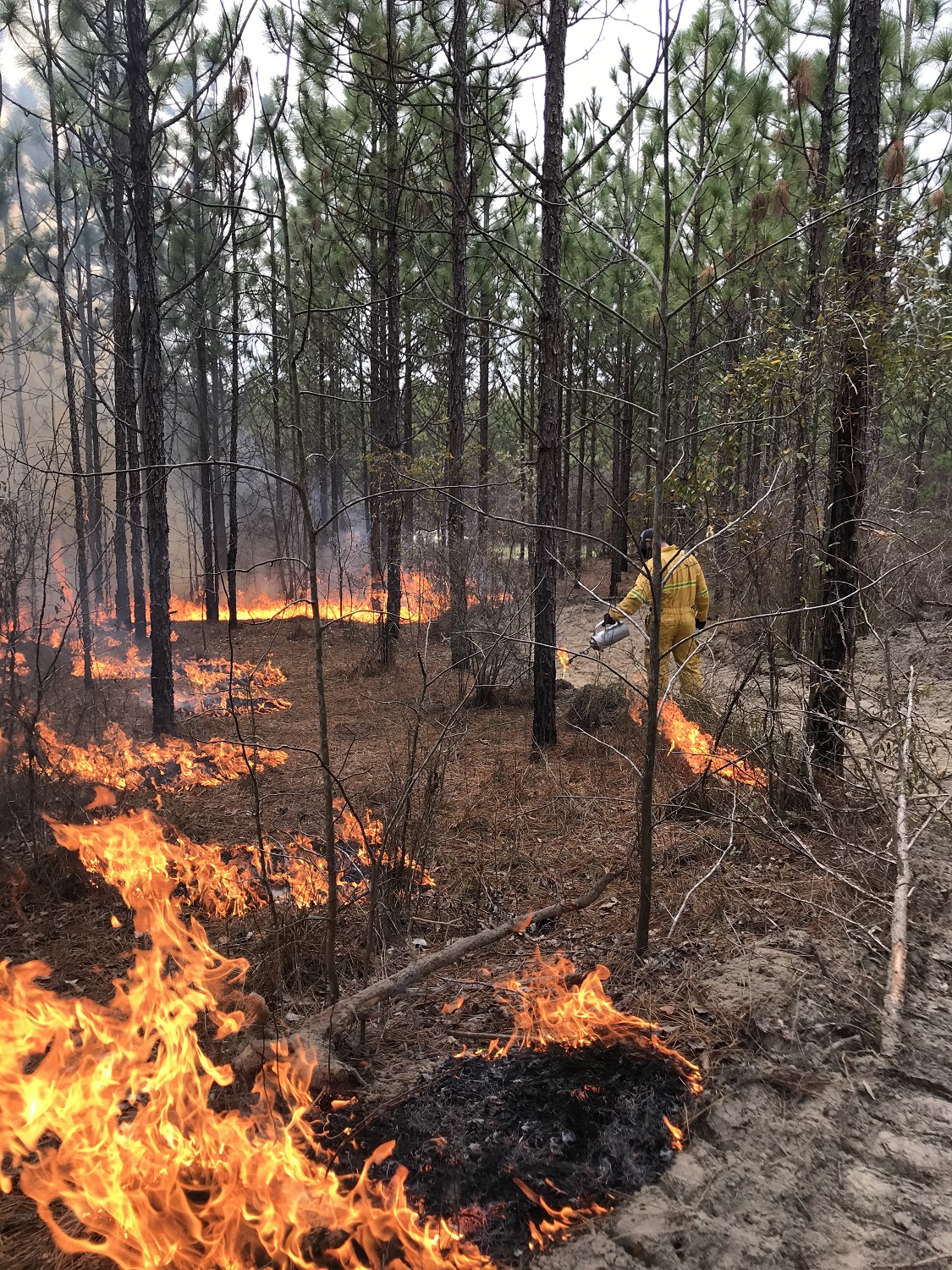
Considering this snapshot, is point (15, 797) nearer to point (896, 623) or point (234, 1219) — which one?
point (234, 1219)

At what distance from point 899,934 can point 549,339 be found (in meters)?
4.89

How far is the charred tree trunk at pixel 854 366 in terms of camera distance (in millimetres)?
4855

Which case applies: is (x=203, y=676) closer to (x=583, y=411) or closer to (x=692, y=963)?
(x=583, y=411)

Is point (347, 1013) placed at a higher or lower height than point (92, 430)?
lower

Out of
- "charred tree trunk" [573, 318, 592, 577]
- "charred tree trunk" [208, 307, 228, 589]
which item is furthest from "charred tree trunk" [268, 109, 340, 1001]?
"charred tree trunk" [208, 307, 228, 589]

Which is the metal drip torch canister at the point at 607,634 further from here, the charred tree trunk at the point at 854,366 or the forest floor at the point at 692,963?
the charred tree trunk at the point at 854,366

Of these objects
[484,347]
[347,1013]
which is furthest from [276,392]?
[484,347]

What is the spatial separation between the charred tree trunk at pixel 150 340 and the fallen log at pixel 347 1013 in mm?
4606

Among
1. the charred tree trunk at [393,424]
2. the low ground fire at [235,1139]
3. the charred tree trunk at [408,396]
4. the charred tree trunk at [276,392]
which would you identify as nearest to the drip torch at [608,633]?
→ the charred tree trunk at [276,392]

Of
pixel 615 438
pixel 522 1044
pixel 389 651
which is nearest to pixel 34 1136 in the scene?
pixel 522 1044

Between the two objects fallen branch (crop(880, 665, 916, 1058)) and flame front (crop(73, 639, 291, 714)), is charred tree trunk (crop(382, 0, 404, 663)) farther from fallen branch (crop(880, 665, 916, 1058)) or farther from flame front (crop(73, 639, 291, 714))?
fallen branch (crop(880, 665, 916, 1058))

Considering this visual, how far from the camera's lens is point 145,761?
629 centimetres

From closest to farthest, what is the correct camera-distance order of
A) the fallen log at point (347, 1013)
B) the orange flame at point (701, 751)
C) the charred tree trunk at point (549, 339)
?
the fallen log at point (347, 1013) → the orange flame at point (701, 751) → the charred tree trunk at point (549, 339)

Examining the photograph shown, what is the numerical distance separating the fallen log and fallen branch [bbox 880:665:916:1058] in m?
1.18
